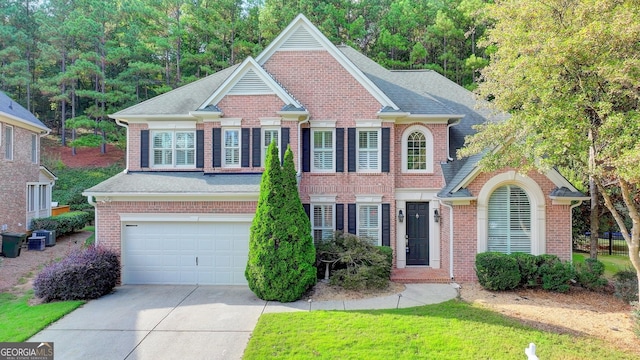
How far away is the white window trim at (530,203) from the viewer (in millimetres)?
10203

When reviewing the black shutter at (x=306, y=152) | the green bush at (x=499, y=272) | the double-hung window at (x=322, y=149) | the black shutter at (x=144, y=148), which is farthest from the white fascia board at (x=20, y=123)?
the green bush at (x=499, y=272)

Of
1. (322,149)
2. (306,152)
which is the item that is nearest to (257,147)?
(306,152)

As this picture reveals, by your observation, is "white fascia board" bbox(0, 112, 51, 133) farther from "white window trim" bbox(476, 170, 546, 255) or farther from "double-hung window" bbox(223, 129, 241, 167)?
"white window trim" bbox(476, 170, 546, 255)

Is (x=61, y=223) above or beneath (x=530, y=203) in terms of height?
beneath

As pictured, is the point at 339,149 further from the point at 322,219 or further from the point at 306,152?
the point at 322,219

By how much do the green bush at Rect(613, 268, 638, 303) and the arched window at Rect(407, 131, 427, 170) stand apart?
634 centimetres

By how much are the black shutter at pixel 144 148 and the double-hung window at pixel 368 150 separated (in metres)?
7.69

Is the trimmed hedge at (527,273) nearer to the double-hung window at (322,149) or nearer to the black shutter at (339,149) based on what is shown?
the black shutter at (339,149)

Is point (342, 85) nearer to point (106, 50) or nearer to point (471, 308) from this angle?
point (471, 308)

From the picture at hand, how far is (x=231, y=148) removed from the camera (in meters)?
11.7

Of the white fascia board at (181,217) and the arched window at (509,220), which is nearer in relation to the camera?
the arched window at (509,220)

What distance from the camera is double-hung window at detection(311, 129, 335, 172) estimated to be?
12.0 m

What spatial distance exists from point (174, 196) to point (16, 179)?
12.2 metres

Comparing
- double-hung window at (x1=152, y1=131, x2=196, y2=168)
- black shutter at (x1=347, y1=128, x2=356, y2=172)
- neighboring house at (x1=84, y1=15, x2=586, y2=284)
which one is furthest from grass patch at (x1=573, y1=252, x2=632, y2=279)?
double-hung window at (x1=152, y1=131, x2=196, y2=168)
